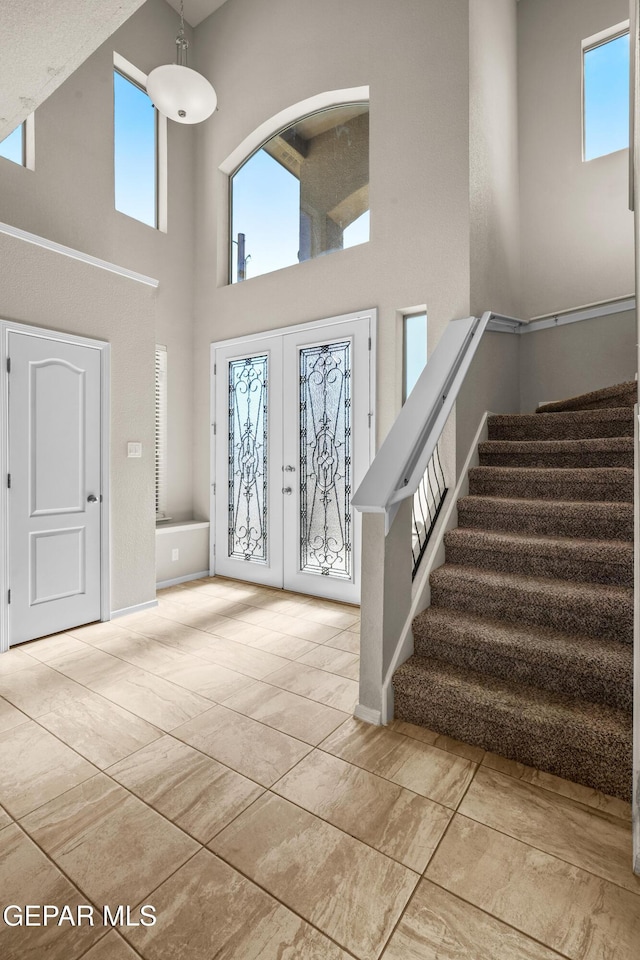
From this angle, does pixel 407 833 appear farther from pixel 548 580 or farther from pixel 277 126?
pixel 277 126

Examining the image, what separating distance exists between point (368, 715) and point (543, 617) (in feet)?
3.09

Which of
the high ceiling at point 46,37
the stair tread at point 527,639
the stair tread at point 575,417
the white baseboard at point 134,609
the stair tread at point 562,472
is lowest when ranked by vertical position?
the white baseboard at point 134,609

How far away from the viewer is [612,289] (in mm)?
4172

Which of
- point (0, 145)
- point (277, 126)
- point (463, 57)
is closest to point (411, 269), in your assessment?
point (463, 57)

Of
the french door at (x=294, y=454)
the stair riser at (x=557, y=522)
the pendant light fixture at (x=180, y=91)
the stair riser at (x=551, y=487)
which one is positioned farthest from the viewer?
the french door at (x=294, y=454)

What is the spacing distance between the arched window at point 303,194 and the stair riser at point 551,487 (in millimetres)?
2310

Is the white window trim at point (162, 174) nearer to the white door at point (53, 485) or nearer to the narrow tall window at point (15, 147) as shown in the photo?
the narrow tall window at point (15, 147)

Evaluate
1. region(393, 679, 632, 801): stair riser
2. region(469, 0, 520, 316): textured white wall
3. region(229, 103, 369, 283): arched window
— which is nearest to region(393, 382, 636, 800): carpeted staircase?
region(393, 679, 632, 801): stair riser

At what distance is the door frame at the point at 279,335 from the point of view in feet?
13.1

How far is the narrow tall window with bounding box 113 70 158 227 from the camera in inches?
185

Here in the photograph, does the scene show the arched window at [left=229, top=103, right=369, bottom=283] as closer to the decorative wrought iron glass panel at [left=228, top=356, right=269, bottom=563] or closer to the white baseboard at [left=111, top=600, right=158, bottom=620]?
the decorative wrought iron glass panel at [left=228, top=356, right=269, bottom=563]

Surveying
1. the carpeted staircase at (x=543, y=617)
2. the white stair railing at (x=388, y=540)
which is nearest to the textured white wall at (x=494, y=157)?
the carpeted staircase at (x=543, y=617)

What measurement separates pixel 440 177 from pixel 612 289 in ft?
5.66

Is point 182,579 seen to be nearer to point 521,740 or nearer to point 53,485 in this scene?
point 53,485
